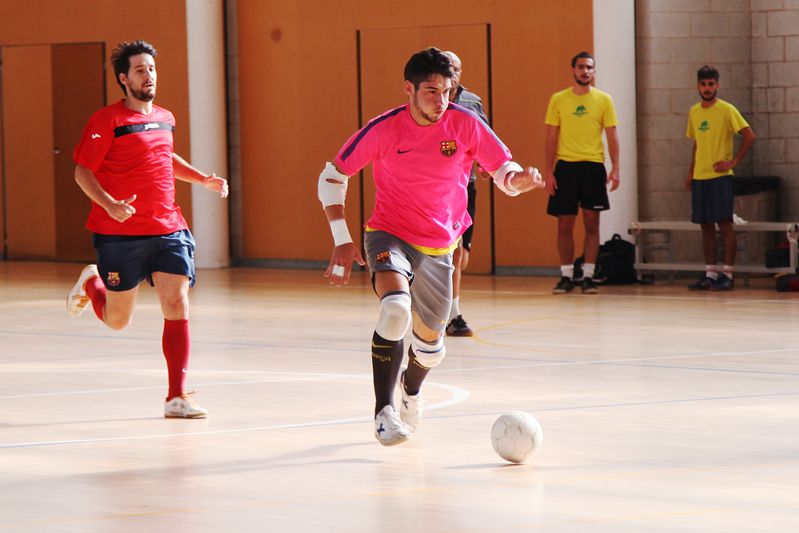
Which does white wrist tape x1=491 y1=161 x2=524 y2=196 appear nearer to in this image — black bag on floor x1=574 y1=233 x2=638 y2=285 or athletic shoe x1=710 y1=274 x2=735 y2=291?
athletic shoe x1=710 y1=274 x2=735 y2=291

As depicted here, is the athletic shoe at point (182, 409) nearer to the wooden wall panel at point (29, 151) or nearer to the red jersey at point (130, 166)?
the red jersey at point (130, 166)

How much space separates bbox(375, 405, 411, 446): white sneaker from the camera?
19.1ft

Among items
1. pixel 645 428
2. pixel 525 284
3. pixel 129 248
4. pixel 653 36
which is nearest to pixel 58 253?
pixel 525 284

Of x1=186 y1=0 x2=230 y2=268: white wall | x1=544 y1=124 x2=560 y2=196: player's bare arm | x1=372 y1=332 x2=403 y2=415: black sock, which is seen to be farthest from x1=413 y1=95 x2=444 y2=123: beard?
x1=186 y1=0 x2=230 y2=268: white wall

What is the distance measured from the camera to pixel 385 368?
601cm

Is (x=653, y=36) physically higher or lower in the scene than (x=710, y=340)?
higher

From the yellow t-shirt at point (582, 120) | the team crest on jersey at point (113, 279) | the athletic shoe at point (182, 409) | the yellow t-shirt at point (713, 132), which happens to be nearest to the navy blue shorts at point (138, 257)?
the team crest on jersey at point (113, 279)

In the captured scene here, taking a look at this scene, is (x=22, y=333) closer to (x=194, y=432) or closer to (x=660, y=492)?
(x=194, y=432)

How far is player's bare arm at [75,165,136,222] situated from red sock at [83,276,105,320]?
89 centimetres

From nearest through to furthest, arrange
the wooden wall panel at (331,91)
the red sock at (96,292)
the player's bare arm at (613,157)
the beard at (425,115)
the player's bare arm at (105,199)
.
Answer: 1. the beard at (425,115)
2. the player's bare arm at (105,199)
3. the red sock at (96,292)
4. the player's bare arm at (613,157)
5. the wooden wall panel at (331,91)

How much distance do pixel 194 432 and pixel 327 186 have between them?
1186 millimetres

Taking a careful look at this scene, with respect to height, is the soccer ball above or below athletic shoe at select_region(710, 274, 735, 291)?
below

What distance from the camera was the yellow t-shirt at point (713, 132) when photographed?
44.0ft

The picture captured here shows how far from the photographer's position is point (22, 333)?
417 inches
